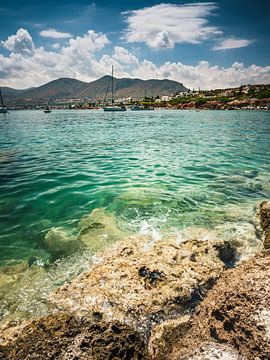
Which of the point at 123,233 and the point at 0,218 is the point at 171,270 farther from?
the point at 0,218

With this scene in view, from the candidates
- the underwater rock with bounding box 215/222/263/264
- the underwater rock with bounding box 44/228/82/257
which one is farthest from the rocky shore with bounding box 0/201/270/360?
the underwater rock with bounding box 44/228/82/257

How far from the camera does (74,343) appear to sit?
10.3 ft

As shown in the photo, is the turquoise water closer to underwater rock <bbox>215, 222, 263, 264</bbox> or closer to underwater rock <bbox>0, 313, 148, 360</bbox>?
underwater rock <bbox>215, 222, 263, 264</bbox>

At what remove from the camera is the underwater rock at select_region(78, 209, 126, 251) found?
7137 millimetres

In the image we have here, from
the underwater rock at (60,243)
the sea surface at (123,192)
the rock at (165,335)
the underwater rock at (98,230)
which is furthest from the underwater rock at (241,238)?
the underwater rock at (60,243)

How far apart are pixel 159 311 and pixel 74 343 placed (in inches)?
60.9

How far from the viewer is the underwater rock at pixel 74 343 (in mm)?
2992

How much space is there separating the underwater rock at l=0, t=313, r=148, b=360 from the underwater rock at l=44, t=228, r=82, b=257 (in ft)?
10.4

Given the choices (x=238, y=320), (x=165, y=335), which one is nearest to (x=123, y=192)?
(x=165, y=335)

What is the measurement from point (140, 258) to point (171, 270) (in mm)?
768

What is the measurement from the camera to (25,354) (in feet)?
9.83

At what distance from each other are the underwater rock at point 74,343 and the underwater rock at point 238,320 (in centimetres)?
65

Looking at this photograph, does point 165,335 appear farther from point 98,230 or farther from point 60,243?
point 98,230

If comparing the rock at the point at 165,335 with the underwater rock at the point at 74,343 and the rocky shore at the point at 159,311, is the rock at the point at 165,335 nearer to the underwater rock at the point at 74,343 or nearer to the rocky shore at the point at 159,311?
the rocky shore at the point at 159,311
